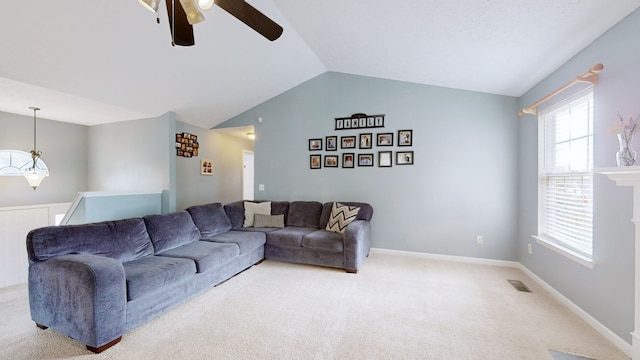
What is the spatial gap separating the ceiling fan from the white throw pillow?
2902 millimetres

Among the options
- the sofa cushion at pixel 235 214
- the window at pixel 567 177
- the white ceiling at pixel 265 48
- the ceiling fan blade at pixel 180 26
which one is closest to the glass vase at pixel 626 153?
the window at pixel 567 177

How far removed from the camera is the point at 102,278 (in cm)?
181

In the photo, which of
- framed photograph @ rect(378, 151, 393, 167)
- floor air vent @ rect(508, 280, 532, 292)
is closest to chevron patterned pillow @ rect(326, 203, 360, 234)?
framed photograph @ rect(378, 151, 393, 167)

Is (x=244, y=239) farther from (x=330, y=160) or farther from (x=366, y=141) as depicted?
(x=366, y=141)

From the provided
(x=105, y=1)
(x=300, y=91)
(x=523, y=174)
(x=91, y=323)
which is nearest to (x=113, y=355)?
(x=91, y=323)

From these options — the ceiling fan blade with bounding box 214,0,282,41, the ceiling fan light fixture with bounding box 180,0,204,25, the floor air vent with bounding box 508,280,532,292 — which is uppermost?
the ceiling fan blade with bounding box 214,0,282,41

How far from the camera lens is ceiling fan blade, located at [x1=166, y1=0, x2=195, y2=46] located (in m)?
1.59

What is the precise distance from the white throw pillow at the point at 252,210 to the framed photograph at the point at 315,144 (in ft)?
4.09

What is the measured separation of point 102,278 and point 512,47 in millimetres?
3996

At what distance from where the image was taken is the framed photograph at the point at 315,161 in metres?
4.55

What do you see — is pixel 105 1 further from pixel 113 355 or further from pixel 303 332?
pixel 303 332

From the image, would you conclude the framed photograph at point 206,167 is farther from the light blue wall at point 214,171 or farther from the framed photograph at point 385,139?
the framed photograph at point 385,139

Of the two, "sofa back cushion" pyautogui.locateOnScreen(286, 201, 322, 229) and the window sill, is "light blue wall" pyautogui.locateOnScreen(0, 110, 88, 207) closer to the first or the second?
"sofa back cushion" pyautogui.locateOnScreen(286, 201, 322, 229)

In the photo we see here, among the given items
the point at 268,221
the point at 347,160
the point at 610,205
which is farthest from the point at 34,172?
the point at 610,205
